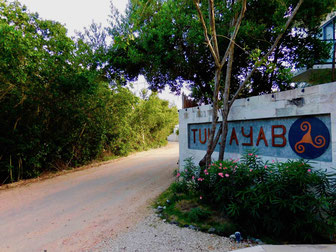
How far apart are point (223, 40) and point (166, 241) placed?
232 inches

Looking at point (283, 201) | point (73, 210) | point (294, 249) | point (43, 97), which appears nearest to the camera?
point (294, 249)

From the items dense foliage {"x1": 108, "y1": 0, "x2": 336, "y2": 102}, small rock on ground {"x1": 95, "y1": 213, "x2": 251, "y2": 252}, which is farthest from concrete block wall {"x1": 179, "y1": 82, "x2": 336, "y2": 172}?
small rock on ground {"x1": 95, "y1": 213, "x2": 251, "y2": 252}

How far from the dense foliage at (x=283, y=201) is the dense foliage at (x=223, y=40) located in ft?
10.1

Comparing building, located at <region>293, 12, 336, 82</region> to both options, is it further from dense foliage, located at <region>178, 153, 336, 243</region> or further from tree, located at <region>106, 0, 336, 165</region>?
dense foliage, located at <region>178, 153, 336, 243</region>

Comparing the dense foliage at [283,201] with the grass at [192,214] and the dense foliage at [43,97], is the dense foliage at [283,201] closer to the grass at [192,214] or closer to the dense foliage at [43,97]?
the grass at [192,214]

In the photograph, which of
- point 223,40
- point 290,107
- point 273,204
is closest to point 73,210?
point 273,204

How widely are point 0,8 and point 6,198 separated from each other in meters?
5.61

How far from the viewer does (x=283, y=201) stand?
2848 mm

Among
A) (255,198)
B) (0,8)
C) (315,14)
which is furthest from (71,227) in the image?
(315,14)

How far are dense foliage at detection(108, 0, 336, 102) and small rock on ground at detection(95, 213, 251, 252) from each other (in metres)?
3.87

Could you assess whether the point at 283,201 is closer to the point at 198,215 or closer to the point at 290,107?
the point at 198,215

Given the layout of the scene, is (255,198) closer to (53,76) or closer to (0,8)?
(53,76)

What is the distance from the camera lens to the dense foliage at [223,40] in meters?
5.59

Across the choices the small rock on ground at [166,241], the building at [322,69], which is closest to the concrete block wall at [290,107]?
the small rock on ground at [166,241]
